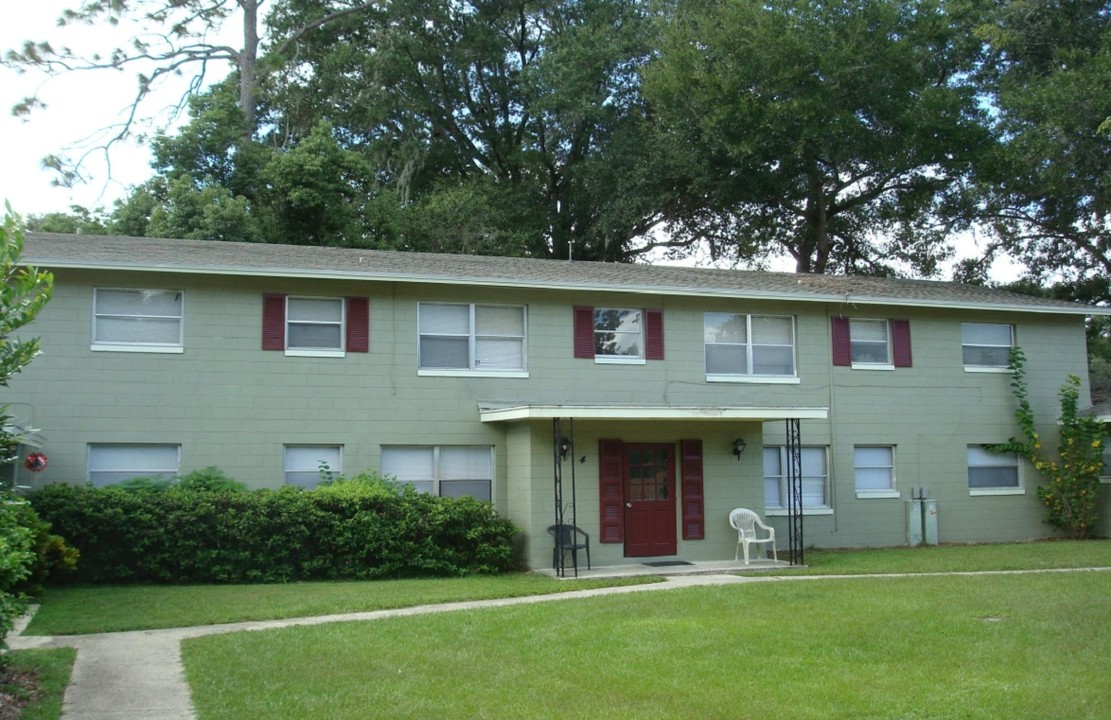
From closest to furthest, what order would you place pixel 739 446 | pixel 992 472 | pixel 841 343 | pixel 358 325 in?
1. pixel 358 325
2. pixel 739 446
3. pixel 841 343
4. pixel 992 472

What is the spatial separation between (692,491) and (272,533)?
7295 millimetres

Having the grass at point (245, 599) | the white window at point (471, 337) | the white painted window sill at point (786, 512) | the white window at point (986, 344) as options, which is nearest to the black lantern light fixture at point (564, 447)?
the white window at point (471, 337)

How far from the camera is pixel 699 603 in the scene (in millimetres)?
13141

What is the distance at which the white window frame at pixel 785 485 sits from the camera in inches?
826

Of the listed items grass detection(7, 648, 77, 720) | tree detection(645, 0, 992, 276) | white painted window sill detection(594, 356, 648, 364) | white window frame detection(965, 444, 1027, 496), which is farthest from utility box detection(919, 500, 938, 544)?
grass detection(7, 648, 77, 720)

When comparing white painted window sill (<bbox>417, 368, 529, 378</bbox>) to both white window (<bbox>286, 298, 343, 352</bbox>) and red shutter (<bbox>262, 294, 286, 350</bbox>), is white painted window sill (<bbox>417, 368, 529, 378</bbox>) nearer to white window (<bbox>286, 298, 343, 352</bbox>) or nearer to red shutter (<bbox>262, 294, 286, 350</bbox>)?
white window (<bbox>286, 298, 343, 352</bbox>)

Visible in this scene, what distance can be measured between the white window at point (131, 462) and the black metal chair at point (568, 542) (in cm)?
628

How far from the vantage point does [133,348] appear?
17.8 m

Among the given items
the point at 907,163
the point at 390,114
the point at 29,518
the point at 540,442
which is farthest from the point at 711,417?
the point at 390,114

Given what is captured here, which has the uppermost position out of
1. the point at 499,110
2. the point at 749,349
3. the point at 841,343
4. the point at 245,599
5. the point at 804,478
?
the point at 499,110

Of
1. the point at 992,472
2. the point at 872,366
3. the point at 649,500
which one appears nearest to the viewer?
the point at 649,500

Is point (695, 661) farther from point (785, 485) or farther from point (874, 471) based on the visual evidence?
point (874, 471)

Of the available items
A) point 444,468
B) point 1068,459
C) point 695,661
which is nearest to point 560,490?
point 444,468

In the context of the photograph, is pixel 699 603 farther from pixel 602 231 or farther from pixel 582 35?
pixel 582 35
